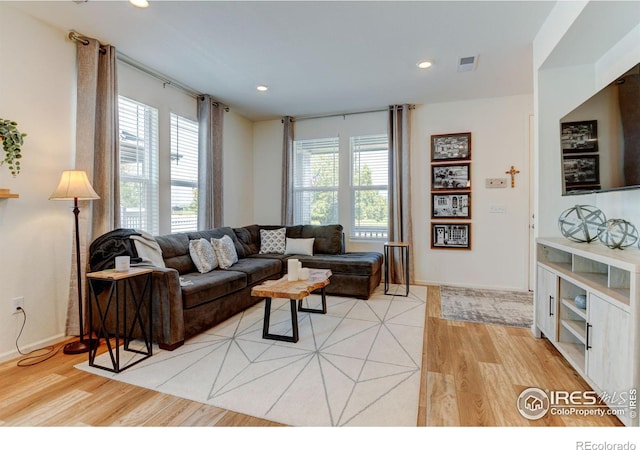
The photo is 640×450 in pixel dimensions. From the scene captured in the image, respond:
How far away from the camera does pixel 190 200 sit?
4.29m

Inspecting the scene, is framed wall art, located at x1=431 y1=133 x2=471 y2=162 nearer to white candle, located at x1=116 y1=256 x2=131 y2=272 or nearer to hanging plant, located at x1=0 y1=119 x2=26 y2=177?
white candle, located at x1=116 y1=256 x2=131 y2=272

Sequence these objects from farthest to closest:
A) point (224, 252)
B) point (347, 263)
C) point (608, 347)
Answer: point (347, 263) → point (224, 252) → point (608, 347)

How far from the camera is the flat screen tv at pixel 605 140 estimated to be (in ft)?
6.31

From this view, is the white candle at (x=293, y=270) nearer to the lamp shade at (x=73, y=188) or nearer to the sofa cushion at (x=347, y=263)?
the sofa cushion at (x=347, y=263)

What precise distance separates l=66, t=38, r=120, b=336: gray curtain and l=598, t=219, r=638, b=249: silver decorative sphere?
13.2 ft

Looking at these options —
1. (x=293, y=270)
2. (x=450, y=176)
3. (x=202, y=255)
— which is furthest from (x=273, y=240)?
(x=450, y=176)

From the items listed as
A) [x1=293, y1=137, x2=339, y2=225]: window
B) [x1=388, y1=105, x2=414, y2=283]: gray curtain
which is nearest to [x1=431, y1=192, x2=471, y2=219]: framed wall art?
[x1=388, y1=105, x2=414, y2=283]: gray curtain

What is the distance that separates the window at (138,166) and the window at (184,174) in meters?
0.29

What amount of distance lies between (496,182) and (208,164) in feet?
13.3

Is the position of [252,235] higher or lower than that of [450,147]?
lower

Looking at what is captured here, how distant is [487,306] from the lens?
12.0 ft

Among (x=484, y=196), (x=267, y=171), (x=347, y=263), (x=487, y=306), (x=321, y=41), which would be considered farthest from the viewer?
(x=267, y=171)

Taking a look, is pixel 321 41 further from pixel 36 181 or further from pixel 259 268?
pixel 36 181

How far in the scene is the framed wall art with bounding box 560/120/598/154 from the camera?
2.30 metres
